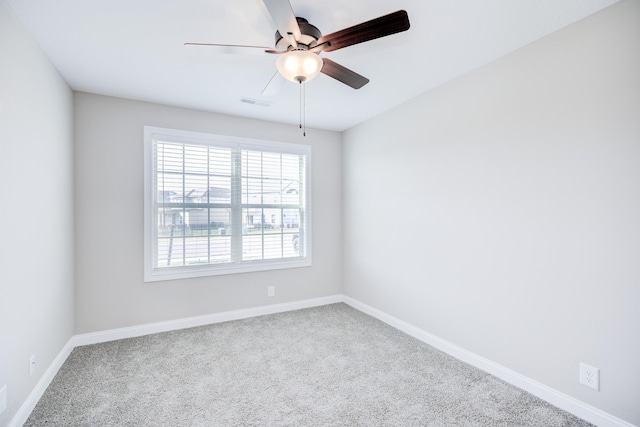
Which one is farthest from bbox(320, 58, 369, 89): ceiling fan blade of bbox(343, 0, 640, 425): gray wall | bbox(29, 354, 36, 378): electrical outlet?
bbox(29, 354, 36, 378): electrical outlet

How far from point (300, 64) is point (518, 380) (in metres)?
2.70

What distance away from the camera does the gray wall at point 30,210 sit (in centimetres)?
178

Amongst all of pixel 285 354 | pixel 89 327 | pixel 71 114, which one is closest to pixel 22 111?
pixel 71 114

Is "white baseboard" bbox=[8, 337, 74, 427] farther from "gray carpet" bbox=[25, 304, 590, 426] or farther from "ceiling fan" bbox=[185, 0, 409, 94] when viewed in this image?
"ceiling fan" bbox=[185, 0, 409, 94]

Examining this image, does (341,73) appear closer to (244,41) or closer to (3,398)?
(244,41)

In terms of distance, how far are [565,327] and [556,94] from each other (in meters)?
1.57

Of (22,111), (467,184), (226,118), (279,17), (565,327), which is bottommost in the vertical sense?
(565,327)

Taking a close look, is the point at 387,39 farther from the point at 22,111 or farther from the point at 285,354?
the point at 285,354

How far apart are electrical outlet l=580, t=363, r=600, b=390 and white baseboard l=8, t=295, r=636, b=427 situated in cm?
14

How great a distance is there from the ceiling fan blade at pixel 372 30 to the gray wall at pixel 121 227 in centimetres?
235

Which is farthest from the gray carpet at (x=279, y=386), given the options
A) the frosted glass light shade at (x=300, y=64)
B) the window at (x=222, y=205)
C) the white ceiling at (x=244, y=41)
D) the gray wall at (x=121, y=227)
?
the white ceiling at (x=244, y=41)

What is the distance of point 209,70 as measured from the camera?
102 inches

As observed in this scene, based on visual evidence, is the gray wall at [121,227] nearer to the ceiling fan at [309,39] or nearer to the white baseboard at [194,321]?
the white baseboard at [194,321]

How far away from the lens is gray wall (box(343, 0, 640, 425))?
1.79 meters
